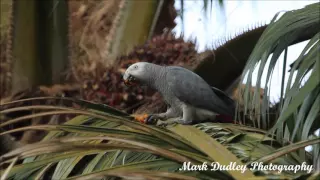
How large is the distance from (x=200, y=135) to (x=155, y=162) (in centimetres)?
16

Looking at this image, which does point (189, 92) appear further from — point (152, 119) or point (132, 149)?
point (132, 149)

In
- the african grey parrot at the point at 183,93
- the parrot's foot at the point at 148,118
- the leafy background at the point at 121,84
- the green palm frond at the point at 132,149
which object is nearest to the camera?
the green palm frond at the point at 132,149

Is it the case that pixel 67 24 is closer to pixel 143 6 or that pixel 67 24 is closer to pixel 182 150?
pixel 143 6

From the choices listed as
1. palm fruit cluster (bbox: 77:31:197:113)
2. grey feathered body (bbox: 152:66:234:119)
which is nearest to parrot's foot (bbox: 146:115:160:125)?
grey feathered body (bbox: 152:66:234:119)

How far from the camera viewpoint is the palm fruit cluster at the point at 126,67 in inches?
139

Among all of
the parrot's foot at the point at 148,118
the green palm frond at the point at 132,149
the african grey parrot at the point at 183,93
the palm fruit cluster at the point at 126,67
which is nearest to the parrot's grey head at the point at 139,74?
the african grey parrot at the point at 183,93

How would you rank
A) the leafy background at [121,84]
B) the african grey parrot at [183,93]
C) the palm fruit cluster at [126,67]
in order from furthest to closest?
the palm fruit cluster at [126,67], the african grey parrot at [183,93], the leafy background at [121,84]

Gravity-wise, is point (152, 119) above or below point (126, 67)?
below

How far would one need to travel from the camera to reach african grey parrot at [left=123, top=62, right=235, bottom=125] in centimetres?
240

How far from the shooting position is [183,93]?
240 cm

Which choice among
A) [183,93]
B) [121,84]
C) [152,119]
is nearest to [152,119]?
[152,119]

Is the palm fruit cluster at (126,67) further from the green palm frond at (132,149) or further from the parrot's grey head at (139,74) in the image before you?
the green palm frond at (132,149)

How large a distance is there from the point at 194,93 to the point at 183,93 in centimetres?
4

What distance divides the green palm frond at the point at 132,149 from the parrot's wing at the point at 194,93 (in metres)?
0.32
